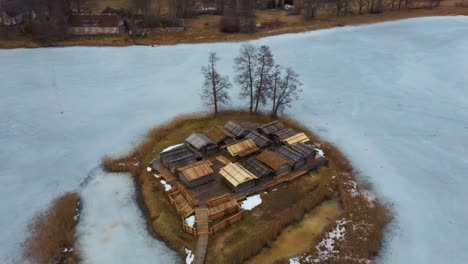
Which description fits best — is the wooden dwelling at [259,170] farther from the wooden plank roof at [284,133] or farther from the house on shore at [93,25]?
the house on shore at [93,25]

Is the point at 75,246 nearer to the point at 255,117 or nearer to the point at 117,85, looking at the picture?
the point at 255,117

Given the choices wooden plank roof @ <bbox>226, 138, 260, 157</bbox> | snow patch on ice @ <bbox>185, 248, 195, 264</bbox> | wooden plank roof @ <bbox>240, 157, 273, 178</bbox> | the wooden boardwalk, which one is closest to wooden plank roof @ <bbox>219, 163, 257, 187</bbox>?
wooden plank roof @ <bbox>240, 157, 273, 178</bbox>

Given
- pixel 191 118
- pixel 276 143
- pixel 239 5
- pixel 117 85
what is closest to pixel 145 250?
pixel 276 143

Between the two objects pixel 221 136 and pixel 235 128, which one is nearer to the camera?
pixel 221 136

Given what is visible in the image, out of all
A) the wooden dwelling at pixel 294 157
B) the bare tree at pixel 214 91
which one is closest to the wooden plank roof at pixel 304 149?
the wooden dwelling at pixel 294 157

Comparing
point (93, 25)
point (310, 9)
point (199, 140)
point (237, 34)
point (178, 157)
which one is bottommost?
point (178, 157)

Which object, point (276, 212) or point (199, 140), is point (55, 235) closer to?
point (199, 140)

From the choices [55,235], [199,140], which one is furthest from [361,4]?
[55,235]
